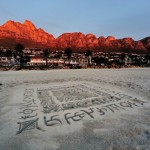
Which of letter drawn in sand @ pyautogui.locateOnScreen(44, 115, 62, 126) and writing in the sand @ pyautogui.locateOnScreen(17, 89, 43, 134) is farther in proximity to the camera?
letter drawn in sand @ pyautogui.locateOnScreen(44, 115, 62, 126)

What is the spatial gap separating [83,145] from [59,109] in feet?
10.3

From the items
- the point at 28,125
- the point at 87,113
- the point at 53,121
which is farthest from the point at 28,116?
the point at 87,113

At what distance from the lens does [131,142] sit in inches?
174

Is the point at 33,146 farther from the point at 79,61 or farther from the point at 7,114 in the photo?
the point at 79,61

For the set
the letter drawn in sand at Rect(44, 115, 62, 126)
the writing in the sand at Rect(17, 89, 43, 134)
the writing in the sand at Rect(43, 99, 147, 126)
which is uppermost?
the writing in the sand at Rect(43, 99, 147, 126)

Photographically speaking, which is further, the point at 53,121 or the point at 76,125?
the point at 53,121

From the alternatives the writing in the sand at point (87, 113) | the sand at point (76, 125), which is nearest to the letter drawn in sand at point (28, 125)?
the sand at point (76, 125)

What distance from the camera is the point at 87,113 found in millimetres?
6750

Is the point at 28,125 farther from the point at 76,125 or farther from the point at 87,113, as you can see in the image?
the point at 87,113

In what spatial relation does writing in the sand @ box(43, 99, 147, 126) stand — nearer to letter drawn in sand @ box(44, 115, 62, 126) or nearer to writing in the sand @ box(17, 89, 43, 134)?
letter drawn in sand @ box(44, 115, 62, 126)

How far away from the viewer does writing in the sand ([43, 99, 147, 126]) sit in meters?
5.98

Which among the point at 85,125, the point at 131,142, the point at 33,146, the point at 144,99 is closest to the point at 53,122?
the point at 85,125

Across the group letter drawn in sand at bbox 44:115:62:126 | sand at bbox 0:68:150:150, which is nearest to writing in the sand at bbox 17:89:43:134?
sand at bbox 0:68:150:150

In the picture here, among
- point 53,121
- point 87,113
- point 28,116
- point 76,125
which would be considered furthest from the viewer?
point 87,113
